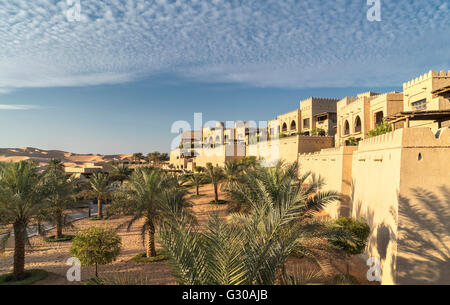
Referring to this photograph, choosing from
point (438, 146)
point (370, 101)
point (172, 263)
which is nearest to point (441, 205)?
point (438, 146)

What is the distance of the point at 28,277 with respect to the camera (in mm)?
10977

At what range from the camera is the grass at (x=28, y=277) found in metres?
10.4

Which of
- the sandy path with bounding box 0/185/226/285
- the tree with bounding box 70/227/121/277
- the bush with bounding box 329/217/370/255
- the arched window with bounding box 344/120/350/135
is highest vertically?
the arched window with bounding box 344/120/350/135

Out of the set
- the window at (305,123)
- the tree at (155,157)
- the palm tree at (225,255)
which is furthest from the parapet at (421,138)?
the tree at (155,157)

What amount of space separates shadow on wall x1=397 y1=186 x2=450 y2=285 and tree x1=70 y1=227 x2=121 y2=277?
36.6 ft

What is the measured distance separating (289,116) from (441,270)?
134 feet

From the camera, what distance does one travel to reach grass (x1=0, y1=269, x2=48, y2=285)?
1036 centimetres

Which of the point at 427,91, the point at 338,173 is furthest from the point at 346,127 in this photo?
the point at 338,173

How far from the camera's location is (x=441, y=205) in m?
7.98

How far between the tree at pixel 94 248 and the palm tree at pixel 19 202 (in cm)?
205

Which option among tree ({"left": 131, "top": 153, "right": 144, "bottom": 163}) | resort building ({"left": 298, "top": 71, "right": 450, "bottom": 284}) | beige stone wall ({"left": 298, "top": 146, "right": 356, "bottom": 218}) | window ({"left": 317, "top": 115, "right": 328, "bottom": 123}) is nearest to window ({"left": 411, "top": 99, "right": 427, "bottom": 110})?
beige stone wall ({"left": 298, "top": 146, "right": 356, "bottom": 218})

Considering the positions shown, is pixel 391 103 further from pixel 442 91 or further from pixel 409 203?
pixel 409 203

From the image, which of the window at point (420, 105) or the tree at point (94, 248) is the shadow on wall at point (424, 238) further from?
the window at point (420, 105)

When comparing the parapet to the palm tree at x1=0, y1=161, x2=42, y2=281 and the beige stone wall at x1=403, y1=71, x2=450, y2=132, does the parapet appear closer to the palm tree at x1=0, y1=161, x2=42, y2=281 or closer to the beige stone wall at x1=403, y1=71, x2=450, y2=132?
the beige stone wall at x1=403, y1=71, x2=450, y2=132
